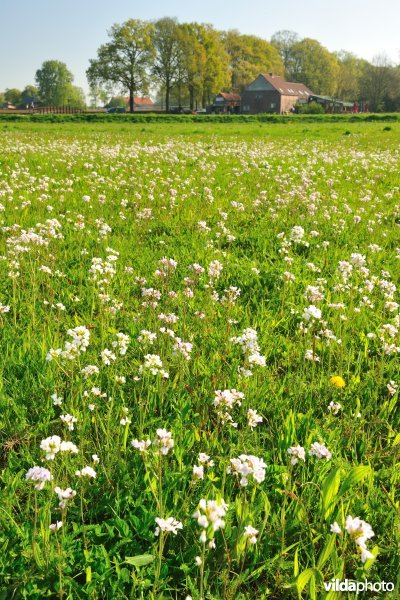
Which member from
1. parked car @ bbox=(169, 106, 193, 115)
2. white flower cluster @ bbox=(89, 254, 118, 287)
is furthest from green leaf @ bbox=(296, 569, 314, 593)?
parked car @ bbox=(169, 106, 193, 115)

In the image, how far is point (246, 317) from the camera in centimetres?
447

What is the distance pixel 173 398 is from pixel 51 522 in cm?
116

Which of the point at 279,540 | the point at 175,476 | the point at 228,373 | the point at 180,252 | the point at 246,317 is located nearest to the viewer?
the point at 279,540

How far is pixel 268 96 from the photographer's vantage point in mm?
106938

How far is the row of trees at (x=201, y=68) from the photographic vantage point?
281 ft

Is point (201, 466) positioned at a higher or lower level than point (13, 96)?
lower

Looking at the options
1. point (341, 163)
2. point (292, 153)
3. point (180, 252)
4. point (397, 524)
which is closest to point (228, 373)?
point (397, 524)

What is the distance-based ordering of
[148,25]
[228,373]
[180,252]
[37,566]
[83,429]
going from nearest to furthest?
[37,566], [83,429], [228,373], [180,252], [148,25]

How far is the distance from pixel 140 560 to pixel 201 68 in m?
97.4

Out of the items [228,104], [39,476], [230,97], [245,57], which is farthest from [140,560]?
[245,57]

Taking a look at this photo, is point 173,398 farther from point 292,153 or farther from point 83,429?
point 292,153

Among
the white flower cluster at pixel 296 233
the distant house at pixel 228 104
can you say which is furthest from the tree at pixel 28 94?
the white flower cluster at pixel 296 233

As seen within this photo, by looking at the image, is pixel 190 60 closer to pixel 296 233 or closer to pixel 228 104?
pixel 228 104

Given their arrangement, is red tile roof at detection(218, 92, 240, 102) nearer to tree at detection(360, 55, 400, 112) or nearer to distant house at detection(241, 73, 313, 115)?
distant house at detection(241, 73, 313, 115)
